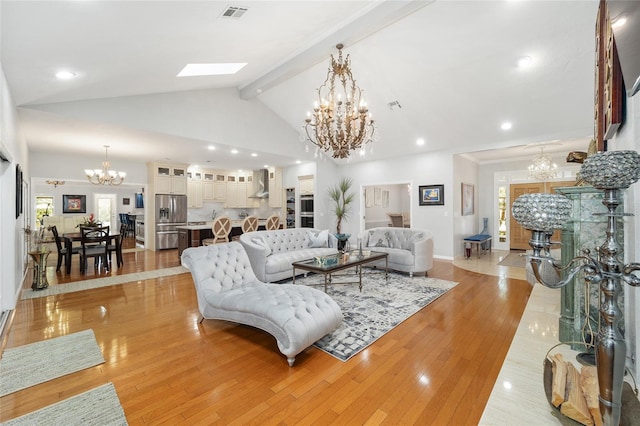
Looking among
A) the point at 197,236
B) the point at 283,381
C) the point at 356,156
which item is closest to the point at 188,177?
the point at 197,236

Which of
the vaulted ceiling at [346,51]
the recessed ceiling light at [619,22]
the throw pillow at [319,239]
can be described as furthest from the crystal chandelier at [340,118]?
the recessed ceiling light at [619,22]

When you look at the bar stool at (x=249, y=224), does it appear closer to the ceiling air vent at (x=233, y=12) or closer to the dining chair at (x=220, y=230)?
the dining chair at (x=220, y=230)

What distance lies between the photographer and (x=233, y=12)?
2797 millimetres

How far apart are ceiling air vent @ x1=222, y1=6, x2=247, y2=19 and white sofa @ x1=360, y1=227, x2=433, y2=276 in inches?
168

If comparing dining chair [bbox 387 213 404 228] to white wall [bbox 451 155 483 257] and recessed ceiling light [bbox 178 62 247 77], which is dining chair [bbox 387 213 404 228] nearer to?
white wall [bbox 451 155 483 257]

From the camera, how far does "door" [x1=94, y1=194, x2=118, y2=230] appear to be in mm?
12604

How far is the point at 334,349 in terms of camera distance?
257cm

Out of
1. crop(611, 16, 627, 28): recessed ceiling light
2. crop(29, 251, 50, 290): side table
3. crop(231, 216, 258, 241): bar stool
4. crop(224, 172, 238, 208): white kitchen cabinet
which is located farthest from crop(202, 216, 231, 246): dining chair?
crop(611, 16, 627, 28): recessed ceiling light

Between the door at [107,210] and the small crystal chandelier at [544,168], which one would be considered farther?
the door at [107,210]

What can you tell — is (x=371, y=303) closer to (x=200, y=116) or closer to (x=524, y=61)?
(x=524, y=61)

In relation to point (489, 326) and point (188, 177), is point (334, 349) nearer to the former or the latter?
point (489, 326)

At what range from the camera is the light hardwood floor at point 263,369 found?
181 cm

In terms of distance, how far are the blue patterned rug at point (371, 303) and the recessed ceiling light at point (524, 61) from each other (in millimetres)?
3583

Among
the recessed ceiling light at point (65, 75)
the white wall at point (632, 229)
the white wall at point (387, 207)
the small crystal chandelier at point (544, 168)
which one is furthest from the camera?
the white wall at point (387, 207)
